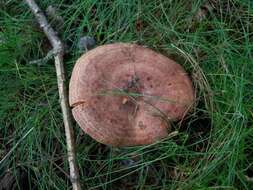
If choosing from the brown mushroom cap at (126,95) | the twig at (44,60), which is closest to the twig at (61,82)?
the twig at (44,60)

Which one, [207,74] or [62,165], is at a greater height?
[207,74]

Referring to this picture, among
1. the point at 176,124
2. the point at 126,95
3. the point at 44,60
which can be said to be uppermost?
the point at 44,60

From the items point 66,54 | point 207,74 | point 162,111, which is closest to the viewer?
point 162,111

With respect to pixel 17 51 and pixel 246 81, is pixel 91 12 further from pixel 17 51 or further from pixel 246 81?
pixel 246 81

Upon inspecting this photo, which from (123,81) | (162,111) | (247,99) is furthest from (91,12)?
(247,99)

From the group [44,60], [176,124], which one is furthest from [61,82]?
[176,124]

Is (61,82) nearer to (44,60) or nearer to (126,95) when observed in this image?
(44,60)
